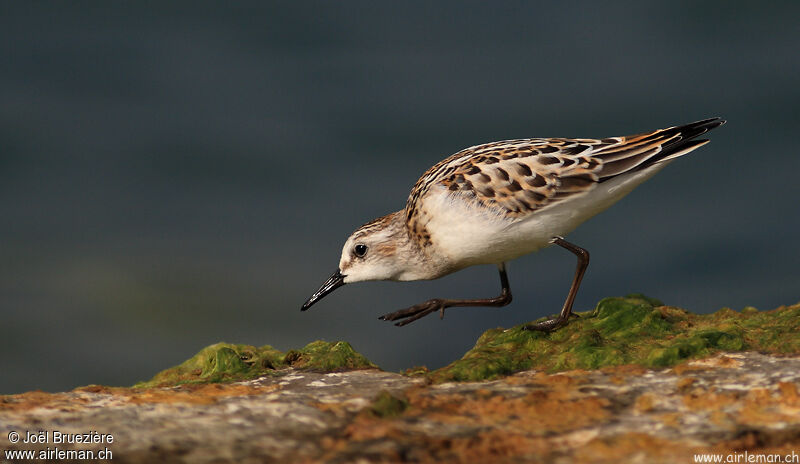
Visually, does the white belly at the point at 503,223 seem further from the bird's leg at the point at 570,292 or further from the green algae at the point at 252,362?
the green algae at the point at 252,362

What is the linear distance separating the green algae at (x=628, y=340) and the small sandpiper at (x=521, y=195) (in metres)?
0.28

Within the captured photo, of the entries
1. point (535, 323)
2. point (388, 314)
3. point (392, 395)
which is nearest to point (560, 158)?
point (535, 323)

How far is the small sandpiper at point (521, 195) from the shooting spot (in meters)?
7.98

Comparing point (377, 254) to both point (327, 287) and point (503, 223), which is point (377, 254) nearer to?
point (327, 287)

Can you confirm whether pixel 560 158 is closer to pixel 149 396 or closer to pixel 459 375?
pixel 459 375

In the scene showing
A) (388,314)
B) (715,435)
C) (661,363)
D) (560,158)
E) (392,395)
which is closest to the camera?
(715,435)

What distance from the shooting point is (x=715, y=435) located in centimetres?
488

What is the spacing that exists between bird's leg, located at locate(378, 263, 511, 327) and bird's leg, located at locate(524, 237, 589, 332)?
91 cm

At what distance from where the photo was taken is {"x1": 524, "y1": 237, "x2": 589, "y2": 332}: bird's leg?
24.9 feet

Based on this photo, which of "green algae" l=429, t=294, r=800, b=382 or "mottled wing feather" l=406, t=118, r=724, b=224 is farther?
"mottled wing feather" l=406, t=118, r=724, b=224

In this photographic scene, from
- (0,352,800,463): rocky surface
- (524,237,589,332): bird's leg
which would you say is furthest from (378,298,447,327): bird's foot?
(0,352,800,463): rocky surface

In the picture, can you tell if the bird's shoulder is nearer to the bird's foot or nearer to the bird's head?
the bird's head

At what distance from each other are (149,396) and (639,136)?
5.15m

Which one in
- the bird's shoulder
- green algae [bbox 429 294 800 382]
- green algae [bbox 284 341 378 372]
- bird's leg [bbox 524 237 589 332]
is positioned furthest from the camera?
the bird's shoulder
